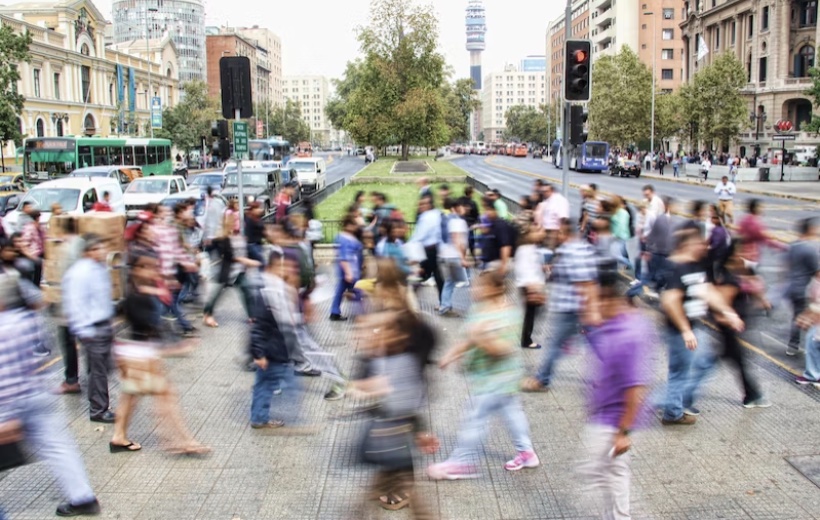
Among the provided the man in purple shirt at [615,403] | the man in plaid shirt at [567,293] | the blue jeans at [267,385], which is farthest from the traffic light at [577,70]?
the man in purple shirt at [615,403]

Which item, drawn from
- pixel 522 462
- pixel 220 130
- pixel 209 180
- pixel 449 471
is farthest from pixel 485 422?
pixel 209 180

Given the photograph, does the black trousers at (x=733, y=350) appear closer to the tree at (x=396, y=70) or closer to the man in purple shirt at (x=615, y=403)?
the man in purple shirt at (x=615, y=403)

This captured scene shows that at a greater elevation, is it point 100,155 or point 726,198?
point 100,155

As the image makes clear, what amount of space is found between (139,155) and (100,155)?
4.15 meters

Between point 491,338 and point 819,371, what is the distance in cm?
481

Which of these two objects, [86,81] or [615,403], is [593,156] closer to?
[86,81]

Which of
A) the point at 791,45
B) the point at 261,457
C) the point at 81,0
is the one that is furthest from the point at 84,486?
the point at 791,45

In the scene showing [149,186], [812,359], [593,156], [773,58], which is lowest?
[812,359]

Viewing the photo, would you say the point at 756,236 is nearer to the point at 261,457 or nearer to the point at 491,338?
the point at 491,338

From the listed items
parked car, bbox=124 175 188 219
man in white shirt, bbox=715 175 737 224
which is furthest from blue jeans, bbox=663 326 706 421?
parked car, bbox=124 175 188 219

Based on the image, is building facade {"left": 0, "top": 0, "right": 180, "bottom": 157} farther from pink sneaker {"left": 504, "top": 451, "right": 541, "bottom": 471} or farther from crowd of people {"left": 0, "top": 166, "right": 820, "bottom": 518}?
pink sneaker {"left": 504, "top": 451, "right": 541, "bottom": 471}

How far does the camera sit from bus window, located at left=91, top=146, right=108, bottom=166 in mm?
34594

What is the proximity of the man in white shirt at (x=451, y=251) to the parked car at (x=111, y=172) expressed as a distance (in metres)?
18.0

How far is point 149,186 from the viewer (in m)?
24.8
